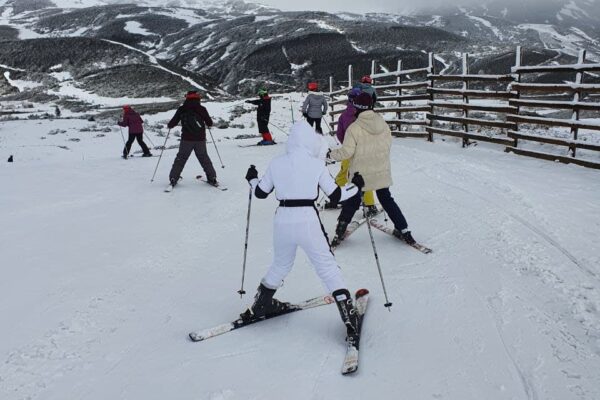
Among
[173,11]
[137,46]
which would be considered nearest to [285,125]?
[137,46]

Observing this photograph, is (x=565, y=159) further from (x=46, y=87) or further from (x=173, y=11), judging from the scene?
(x=173, y=11)

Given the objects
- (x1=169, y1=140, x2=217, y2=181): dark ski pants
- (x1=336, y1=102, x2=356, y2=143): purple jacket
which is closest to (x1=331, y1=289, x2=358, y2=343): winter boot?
(x1=336, y1=102, x2=356, y2=143): purple jacket

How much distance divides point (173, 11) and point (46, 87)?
65.8 m

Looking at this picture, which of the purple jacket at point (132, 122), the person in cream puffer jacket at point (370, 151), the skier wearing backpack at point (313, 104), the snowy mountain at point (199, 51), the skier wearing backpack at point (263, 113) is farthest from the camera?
the snowy mountain at point (199, 51)

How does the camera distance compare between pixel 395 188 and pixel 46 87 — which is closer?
pixel 395 188

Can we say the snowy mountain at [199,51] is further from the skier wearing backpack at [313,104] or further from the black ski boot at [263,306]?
the black ski boot at [263,306]

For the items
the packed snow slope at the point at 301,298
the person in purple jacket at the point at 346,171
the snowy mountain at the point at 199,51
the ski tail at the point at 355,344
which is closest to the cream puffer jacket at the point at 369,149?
the person in purple jacket at the point at 346,171

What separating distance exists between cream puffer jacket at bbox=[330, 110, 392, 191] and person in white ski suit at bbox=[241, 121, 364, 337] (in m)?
1.51

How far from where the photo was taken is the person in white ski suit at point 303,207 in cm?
372

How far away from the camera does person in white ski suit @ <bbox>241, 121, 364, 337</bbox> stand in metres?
3.72

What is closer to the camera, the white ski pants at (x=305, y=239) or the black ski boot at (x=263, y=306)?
the white ski pants at (x=305, y=239)

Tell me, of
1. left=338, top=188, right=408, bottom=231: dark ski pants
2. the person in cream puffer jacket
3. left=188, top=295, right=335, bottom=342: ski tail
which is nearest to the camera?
left=188, top=295, right=335, bottom=342: ski tail

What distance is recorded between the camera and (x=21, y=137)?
1873 centimetres

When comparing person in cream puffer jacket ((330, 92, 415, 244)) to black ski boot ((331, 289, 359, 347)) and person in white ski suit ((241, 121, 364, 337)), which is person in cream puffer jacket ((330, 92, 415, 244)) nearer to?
person in white ski suit ((241, 121, 364, 337))
